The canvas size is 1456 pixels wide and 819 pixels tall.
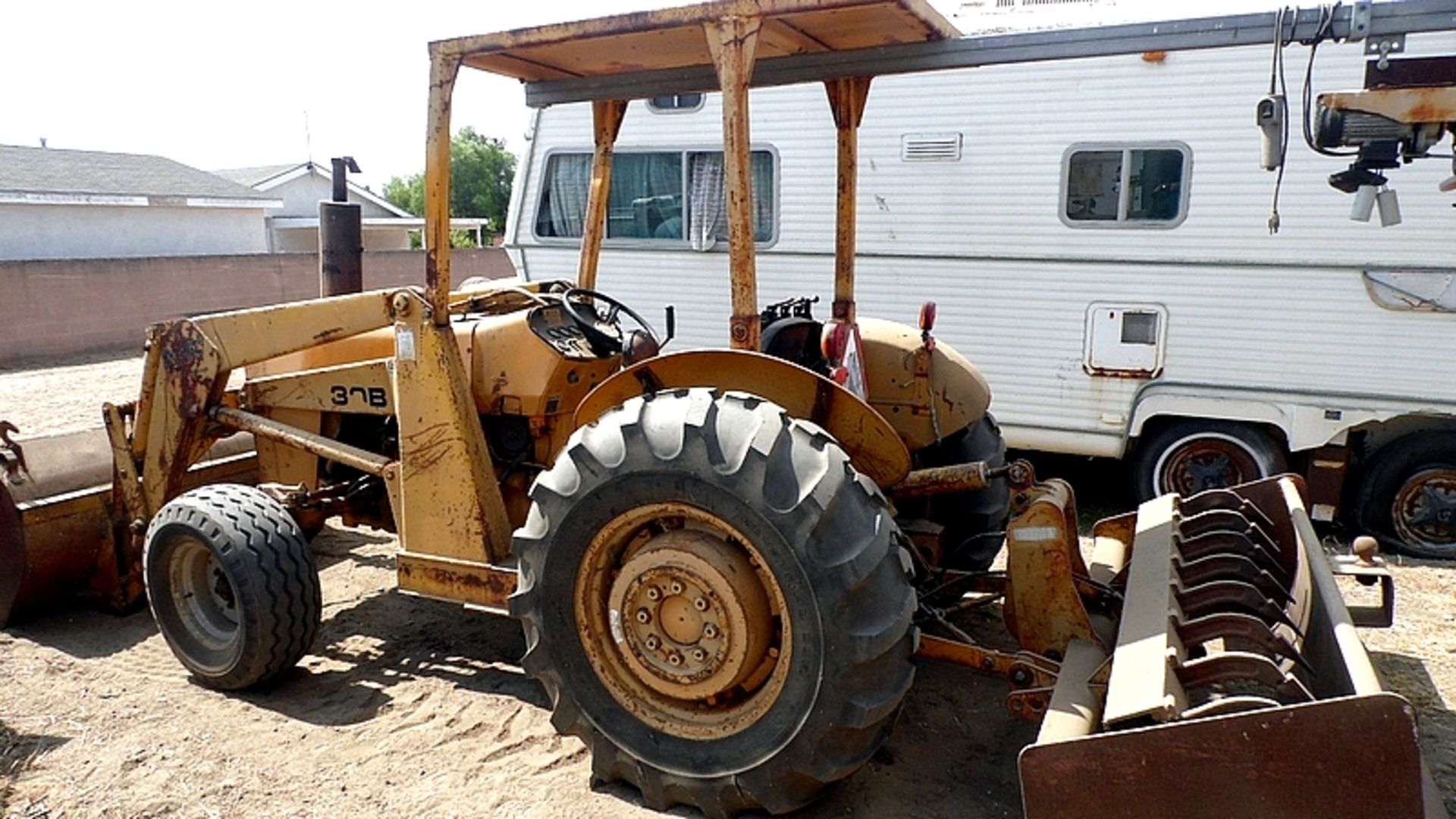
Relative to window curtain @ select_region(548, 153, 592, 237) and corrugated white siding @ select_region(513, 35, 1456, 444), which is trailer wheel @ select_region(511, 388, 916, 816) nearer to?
corrugated white siding @ select_region(513, 35, 1456, 444)

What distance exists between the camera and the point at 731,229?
123 inches

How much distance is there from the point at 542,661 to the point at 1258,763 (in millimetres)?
2029

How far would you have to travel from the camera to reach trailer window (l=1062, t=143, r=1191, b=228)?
5867 millimetres

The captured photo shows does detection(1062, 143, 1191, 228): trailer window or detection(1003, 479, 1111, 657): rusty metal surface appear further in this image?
detection(1062, 143, 1191, 228): trailer window

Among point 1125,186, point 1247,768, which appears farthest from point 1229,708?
point 1125,186

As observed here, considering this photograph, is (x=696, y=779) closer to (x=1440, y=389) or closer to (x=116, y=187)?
(x=1440, y=389)

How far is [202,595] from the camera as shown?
4.06 m

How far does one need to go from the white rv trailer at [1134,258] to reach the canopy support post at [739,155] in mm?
3574

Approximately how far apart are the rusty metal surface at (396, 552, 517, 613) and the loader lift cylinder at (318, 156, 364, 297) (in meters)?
1.92

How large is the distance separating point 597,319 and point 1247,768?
3048 mm

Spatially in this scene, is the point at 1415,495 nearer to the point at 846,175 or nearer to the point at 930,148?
the point at 930,148

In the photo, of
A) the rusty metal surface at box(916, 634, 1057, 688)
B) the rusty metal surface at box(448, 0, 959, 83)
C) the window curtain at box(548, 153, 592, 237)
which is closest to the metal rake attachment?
the rusty metal surface at box(916, 634, 1057, 688)

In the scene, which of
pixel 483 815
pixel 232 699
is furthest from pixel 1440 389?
pixel 232 699

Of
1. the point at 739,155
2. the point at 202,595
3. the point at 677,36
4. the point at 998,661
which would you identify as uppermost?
the point at 677,36
